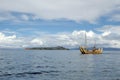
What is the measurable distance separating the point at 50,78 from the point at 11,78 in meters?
6.77

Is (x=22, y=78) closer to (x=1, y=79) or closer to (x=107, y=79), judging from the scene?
(x=1, y=79)

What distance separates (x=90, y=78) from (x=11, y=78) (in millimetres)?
13733

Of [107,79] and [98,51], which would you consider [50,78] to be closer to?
[107,79]

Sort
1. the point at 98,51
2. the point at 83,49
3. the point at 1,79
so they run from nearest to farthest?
the point at 1,79 → the point at 83,49 → the point at 98,51

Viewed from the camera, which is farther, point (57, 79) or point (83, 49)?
point (83, 49)

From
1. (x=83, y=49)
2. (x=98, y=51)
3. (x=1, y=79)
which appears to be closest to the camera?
(x=1, y=79)

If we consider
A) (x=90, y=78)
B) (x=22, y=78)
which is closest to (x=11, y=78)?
(x=22, y=78)

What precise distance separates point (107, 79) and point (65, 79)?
24.0 ft

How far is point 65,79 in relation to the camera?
3953 cm

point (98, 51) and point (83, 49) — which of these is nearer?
point (83, 49)

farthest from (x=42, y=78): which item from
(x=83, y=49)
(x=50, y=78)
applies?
(x=83, y=49)

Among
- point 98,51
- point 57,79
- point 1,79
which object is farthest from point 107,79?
point 98,51

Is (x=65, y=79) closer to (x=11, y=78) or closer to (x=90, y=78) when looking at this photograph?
(x=90, y=78)

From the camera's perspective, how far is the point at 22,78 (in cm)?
4075
